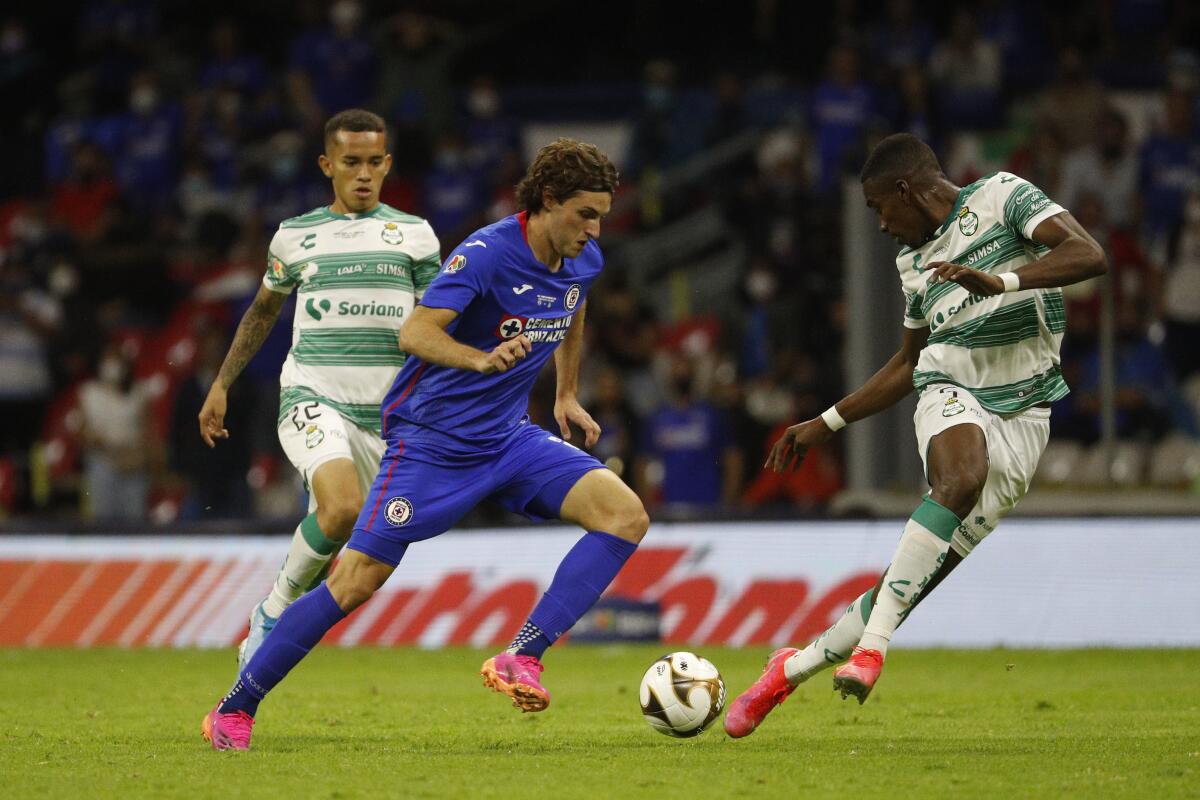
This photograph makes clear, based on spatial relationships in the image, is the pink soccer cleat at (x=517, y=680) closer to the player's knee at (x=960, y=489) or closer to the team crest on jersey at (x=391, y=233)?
the player's knee at (x=960, y=489)

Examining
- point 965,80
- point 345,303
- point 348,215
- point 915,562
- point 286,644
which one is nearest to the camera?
point 286,644

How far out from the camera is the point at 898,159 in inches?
284

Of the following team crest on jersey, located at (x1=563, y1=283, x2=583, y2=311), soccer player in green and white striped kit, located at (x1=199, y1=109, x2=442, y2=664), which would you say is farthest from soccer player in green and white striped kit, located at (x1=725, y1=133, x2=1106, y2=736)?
soccer player in green and white striped kit, located at (x1=199, y1=109, x2=442, y2=664)

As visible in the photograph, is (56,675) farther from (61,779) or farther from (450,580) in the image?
(61,779)

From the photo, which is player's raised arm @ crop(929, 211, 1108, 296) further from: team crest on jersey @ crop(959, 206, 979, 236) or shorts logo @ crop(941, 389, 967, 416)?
shorts logo @ crop(941, 389, 967, 416)

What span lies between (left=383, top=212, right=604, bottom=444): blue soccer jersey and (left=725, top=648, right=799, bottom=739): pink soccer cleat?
54.8 inches

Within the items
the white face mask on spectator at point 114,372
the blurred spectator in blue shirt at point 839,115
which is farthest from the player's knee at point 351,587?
the blurred spectator in blue shirt at point 839,115

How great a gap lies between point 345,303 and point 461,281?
5.95 ft

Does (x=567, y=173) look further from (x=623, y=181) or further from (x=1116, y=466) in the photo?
(x=623, y=181)

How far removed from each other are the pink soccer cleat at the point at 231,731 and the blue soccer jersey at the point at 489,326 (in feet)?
4.09

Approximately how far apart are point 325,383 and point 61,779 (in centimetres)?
273

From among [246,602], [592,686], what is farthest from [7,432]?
[592,686]

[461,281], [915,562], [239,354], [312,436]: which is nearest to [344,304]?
[239,354]

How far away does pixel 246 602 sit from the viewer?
13.0 m
